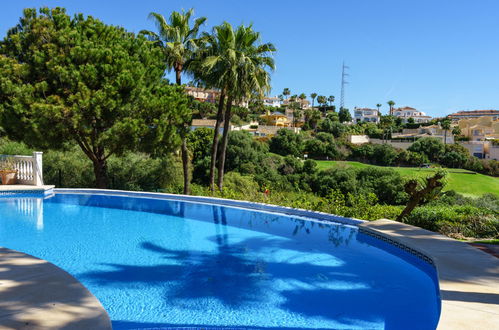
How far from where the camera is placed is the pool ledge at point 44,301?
351cm

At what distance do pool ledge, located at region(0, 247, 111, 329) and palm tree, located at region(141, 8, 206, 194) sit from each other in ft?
33.1

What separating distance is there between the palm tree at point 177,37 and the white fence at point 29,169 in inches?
205

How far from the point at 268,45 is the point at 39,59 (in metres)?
7.83

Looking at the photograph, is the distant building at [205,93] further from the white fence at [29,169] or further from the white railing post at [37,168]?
the white fence at [29,169]

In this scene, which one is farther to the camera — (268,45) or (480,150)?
(480,150)

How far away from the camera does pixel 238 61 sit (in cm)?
1369

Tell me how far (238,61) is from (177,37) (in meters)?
2.70

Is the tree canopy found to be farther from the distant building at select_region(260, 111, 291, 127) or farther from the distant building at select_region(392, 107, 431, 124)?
the distant building at select_region(392, 107, 431, 124)

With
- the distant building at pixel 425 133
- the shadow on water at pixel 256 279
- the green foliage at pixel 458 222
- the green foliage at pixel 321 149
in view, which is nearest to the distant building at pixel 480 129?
the distant building at pixel 425 133

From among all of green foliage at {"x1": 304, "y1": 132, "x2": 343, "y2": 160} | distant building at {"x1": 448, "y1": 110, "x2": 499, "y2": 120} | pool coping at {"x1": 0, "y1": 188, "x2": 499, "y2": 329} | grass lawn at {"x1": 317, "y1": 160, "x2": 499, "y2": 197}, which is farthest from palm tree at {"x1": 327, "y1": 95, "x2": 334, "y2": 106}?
pool coping at {"x1": 0, "y1": 188, "x2": 499, "y2": 329}

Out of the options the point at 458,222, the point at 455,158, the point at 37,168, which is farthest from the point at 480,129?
the point at 37,168

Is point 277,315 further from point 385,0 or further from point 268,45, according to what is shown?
point 385,0

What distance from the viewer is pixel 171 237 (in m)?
8.58

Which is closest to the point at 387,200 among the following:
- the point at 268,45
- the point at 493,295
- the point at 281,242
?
the point at 268,45
